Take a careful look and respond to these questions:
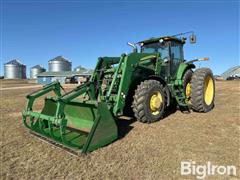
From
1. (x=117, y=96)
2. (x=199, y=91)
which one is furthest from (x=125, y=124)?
(x=199, y=91)

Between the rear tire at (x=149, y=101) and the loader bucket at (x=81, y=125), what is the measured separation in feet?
4.08

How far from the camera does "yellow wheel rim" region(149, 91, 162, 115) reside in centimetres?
627

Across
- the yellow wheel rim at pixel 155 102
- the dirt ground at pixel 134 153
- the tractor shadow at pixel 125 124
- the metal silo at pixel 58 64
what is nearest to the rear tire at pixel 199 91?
the tractor shadow at pixel 125 124

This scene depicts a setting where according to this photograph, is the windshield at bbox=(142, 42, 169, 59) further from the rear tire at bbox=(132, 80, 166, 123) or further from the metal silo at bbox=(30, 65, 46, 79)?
the metal silo at bbox=(30, 65, 46, 79)

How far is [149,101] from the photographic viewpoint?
20.2ft

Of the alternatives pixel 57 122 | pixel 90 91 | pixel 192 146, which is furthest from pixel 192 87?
pixel 57 122

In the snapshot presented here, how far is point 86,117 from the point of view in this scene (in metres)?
5.54

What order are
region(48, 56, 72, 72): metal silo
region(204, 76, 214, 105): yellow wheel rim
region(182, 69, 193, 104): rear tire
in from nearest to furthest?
1. region(182, 69, 193, 104): rear tire
2. region(204, 76, 214, 105): yellow wheel rim
3. region(48, 56, 72, 72): metal silo

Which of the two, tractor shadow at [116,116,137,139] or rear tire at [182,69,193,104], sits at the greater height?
rear tire at [182,69,193,104]

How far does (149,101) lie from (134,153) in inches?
82.0

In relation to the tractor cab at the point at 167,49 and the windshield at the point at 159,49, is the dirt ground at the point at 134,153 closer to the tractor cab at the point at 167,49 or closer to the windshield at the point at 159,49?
the tractor cab at the point at 167,49

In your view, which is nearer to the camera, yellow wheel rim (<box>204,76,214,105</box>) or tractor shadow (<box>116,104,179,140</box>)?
tractor shadow (<box>116,104,179,140</box>)

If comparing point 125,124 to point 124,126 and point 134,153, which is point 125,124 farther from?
point 134,153

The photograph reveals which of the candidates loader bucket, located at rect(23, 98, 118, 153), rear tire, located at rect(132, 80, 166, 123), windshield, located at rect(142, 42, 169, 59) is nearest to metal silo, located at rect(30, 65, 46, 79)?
windshield, located at rect(142, 42, 169, 59)
